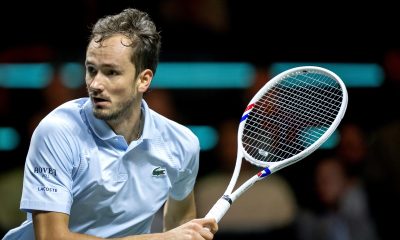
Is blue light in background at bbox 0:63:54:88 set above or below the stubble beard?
below

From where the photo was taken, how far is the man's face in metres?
3.87

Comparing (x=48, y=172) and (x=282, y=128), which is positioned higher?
(x=48, y=172)

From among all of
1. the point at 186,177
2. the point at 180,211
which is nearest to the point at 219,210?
the point at 186,177

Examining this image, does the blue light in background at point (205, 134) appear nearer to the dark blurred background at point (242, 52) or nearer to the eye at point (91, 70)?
the dark blurred background at point (242, 52)

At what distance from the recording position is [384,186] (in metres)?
6.29

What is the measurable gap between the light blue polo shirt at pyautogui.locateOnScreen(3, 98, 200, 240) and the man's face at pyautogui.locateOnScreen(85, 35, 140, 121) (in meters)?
0.09

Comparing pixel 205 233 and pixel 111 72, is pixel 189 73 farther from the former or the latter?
pixel 205 233

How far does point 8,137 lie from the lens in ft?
21.2

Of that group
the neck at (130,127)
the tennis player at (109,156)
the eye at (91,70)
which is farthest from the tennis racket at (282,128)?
the eye at (91,70)

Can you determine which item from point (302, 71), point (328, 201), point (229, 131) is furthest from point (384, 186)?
point (302, 71)

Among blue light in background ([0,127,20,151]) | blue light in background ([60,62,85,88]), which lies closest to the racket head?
blue light in background ([60,62,85,88])

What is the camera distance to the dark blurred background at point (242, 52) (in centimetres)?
628

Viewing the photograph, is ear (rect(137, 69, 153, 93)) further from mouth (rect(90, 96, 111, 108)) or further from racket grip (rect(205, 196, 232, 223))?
racket grip (rect(205, 196, 232, 223))

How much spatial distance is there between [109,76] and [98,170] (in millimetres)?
370
